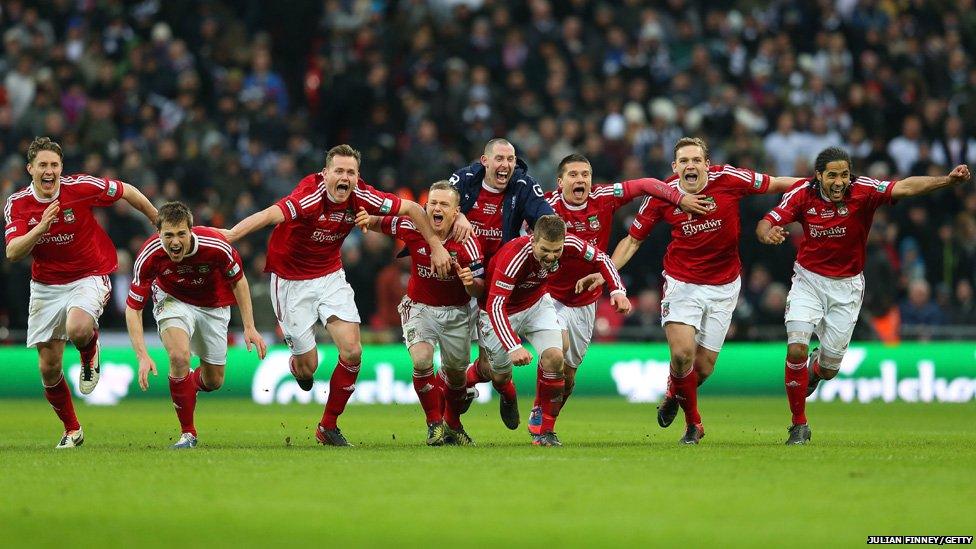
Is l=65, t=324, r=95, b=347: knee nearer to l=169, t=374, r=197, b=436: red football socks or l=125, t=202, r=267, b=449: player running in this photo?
l=125, t=202, r=267, b=449: player running

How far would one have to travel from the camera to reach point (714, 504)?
798 centimetres

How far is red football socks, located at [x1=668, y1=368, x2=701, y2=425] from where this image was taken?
1259cm

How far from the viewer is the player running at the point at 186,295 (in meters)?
11.6

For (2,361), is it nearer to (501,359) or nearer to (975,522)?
(501,359)

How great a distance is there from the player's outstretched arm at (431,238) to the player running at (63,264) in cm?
211

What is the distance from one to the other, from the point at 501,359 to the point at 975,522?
19.0ft

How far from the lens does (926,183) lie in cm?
1209

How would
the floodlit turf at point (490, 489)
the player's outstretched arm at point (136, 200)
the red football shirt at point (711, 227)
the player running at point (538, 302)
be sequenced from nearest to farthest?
1. the floodlit turf at point (490, 489)
2. the player running at point (538, 302)
3. the player's outstretched arm at point (136, 200)
4. the red football shirt at point (711, 227)

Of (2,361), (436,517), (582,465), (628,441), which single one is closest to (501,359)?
(628,441)

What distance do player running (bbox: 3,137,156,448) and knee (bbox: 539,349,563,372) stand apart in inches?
135

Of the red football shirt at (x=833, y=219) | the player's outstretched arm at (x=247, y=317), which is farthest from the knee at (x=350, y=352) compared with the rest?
the red football shirt at (x=833, y=219)

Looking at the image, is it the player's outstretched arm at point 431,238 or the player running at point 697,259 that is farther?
the player running at point 697,259

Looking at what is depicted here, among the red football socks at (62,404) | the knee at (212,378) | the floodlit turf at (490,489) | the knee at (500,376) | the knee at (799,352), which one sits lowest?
the floodlit turf at (490,489)

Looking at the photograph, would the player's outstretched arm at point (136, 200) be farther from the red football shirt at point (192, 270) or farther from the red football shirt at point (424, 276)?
the red football shirt at point (424, 276)
